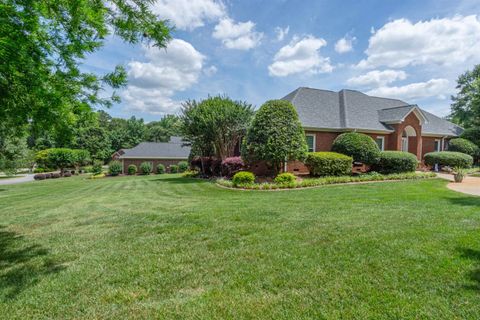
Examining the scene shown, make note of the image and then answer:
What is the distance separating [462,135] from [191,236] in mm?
26016

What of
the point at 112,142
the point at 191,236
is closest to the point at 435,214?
the point at 191,236

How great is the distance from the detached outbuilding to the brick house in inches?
874

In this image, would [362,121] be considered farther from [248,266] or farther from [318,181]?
[248,266]

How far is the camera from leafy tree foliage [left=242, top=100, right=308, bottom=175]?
41.7 feet

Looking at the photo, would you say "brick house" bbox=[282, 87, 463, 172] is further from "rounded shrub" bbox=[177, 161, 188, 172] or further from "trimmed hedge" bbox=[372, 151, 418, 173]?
"rounded shrub" bbox=[177, 161, 188, 172]

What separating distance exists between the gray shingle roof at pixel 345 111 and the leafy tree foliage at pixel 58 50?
1381cm

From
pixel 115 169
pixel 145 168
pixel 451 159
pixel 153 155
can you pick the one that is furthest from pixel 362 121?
pixel 115 169

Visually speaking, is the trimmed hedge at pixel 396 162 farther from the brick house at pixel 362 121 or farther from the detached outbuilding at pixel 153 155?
the detached outbuilding at pixel 153 155

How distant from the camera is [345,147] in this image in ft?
49.8

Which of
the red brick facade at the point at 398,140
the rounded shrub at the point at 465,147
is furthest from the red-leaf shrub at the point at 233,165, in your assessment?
the rounded shrub at the point at 465,147

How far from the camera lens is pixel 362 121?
1808 cm

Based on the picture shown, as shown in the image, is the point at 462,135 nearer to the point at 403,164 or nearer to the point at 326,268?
the point at 403,164

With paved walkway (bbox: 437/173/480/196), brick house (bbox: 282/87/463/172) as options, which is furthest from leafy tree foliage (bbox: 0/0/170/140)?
brick house (bbox: 282/87/463/172)

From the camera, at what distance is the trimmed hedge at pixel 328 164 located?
534 inches
